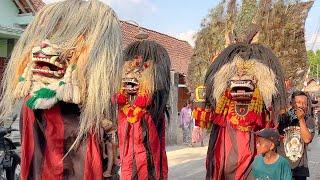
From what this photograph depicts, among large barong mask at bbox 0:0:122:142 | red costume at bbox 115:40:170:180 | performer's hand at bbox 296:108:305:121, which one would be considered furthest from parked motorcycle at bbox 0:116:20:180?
large barong mask at bbox 0:0:122:142

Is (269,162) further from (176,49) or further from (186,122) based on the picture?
(176,49)

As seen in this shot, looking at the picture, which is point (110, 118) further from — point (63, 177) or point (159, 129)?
point (159, 129)

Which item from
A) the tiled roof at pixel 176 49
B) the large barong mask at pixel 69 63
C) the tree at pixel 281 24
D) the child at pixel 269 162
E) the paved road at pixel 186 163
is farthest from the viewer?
the tiled roof at pixel 176 49

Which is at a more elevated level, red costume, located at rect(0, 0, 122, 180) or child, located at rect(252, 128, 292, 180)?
red costume, located at rect(0, 0, 122, 180)

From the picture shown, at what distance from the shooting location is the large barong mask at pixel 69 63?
2896mm

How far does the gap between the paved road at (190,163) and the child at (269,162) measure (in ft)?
14.7

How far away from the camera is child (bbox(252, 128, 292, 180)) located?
173 inches

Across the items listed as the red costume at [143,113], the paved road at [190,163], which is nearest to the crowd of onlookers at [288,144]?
the red costume at [143,113]

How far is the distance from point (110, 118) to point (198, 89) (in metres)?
2.17

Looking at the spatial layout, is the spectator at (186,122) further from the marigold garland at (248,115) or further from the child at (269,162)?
the child at (269,162)

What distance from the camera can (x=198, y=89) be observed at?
5.15 meters

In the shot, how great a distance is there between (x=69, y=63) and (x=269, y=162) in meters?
2.23

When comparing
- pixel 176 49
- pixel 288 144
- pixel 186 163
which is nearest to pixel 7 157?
pixel 288 144

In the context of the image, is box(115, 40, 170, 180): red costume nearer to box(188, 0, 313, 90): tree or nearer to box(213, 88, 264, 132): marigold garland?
box(213, 88, 264, 132): marigold garland
